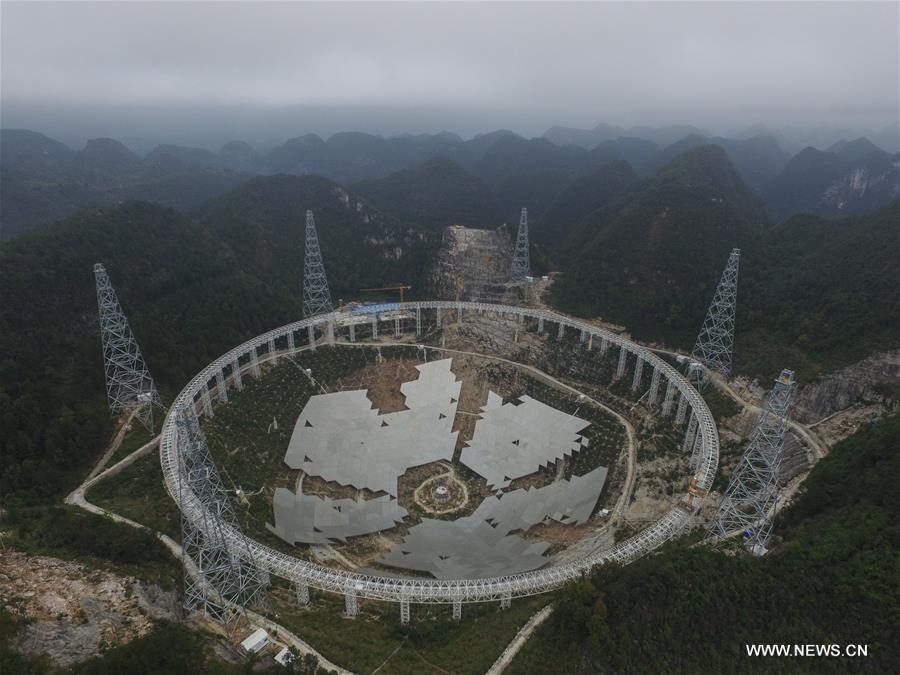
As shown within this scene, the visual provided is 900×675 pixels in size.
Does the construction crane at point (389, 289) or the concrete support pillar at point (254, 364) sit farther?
the construction crane at point (389, 289)

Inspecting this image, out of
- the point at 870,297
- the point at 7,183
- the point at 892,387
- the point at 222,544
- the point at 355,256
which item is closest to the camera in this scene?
the point at 222,544

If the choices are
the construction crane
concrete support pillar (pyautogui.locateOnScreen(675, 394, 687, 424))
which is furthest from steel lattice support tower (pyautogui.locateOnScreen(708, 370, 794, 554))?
the construction crane

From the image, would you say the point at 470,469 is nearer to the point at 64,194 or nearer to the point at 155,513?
the point at 155,513

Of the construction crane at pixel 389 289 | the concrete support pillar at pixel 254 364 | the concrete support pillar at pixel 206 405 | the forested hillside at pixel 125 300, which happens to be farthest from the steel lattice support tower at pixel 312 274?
the concrete support pillar at pixel 206 405

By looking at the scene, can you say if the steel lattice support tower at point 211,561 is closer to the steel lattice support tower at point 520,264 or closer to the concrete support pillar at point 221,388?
the concrete support pillar at point 221,388

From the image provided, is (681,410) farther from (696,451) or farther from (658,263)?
(658,263)

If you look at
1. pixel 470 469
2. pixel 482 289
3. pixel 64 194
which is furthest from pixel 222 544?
pixel 64 194

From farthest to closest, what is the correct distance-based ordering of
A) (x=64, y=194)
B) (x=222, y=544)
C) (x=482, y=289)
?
(x=64, y=194) → (x=482, y=289) → (x=222, y=544)
